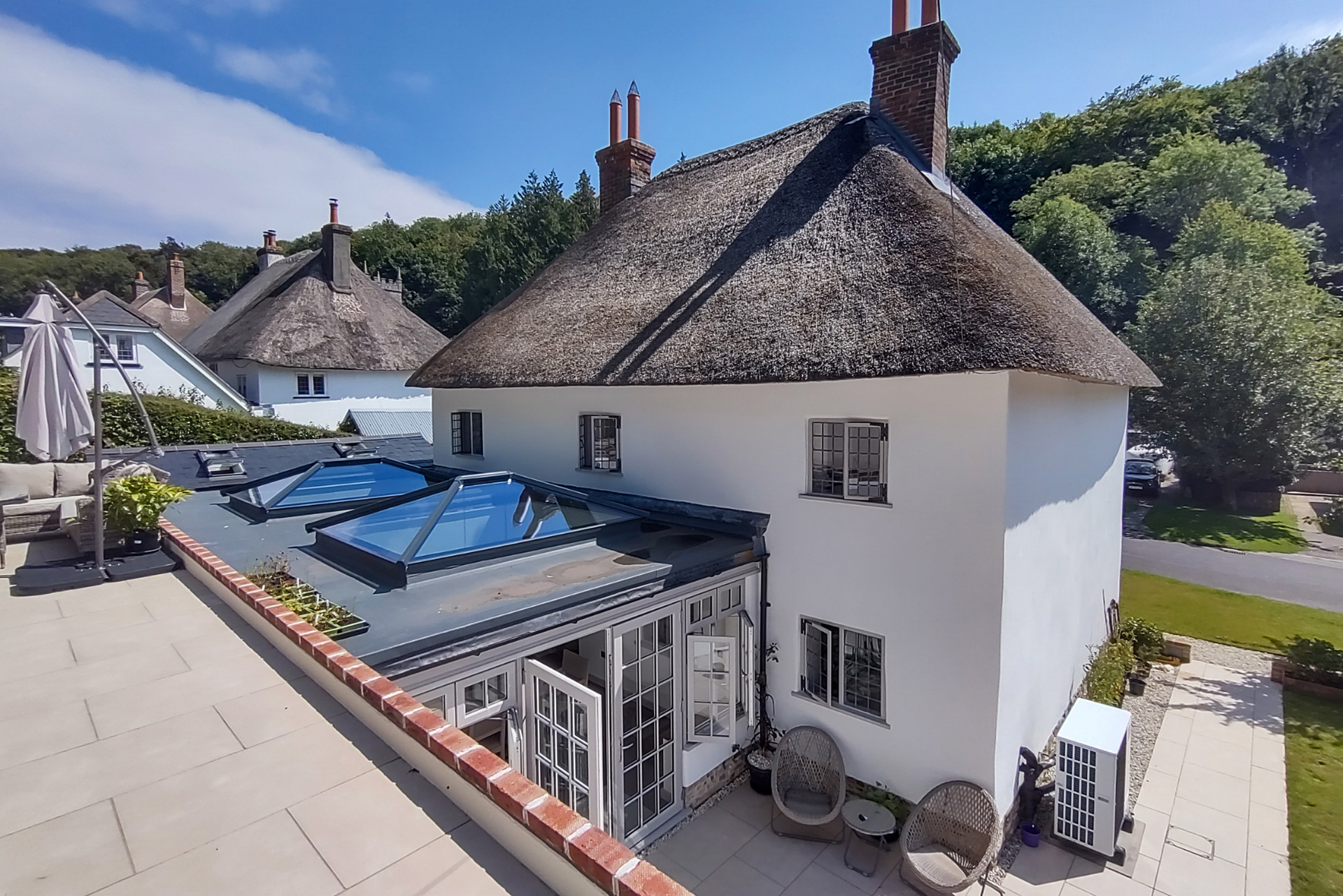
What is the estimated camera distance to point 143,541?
743cm

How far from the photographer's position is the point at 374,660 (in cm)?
468

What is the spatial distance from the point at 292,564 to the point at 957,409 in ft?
27.2

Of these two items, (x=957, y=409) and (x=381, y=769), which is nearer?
(x=381, y=769)

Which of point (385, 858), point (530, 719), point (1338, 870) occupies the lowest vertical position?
point (1338, 870)

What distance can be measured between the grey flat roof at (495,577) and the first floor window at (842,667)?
1.53m

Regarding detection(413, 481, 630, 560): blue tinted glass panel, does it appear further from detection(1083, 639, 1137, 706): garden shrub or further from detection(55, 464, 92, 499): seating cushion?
detection(55, 464, 92, 499): seating cushion

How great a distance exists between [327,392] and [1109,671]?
2870 cm

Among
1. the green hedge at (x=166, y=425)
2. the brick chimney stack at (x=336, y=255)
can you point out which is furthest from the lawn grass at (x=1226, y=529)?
the brick chimney stack at (x=336, y=255)

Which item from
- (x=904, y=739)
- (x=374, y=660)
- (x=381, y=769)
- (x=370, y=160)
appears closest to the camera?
(x=381, y=769)

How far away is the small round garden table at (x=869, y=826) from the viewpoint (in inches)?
282

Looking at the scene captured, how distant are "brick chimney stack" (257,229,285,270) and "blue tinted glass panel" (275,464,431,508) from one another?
31.3 m

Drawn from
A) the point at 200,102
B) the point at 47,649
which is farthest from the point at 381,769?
the point at 200,102

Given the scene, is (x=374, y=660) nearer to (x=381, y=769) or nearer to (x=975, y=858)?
(x=381, y=769)

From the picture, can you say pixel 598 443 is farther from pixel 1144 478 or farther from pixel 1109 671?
pixel 1144 478
